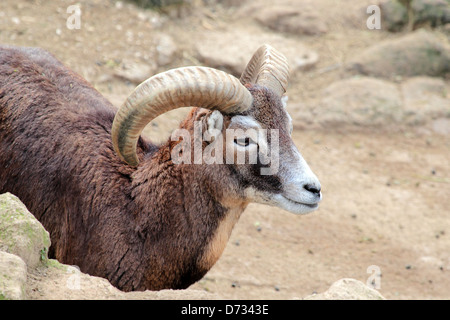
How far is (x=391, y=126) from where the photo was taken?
43.7ft

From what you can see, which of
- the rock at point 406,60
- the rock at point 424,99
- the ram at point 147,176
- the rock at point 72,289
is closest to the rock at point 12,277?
the rock at point 72,289

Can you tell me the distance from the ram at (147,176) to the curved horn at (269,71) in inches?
1.1

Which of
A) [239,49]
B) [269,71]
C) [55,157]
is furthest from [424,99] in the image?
[55,157]

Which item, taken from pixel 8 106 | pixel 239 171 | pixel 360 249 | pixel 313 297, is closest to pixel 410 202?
pixel 360 249

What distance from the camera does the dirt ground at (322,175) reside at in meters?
9.00

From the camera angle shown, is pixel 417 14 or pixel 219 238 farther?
pixel 417 14

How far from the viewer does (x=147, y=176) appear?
634 cm

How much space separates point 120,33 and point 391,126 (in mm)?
6361

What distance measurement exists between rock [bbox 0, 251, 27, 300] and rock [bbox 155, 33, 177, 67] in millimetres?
9443

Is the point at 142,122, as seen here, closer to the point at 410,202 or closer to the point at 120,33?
the point at 410,202

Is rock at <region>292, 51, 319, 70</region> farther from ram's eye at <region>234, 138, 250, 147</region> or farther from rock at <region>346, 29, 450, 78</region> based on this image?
ram's eye at <region>234, 138, 250, 147</region>

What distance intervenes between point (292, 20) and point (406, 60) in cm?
315

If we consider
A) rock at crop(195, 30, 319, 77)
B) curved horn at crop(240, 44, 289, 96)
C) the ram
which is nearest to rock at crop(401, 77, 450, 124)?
rock at crop(195, 30, 319, 77)

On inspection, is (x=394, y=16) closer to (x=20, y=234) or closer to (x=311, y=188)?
(x=311, y=188)
